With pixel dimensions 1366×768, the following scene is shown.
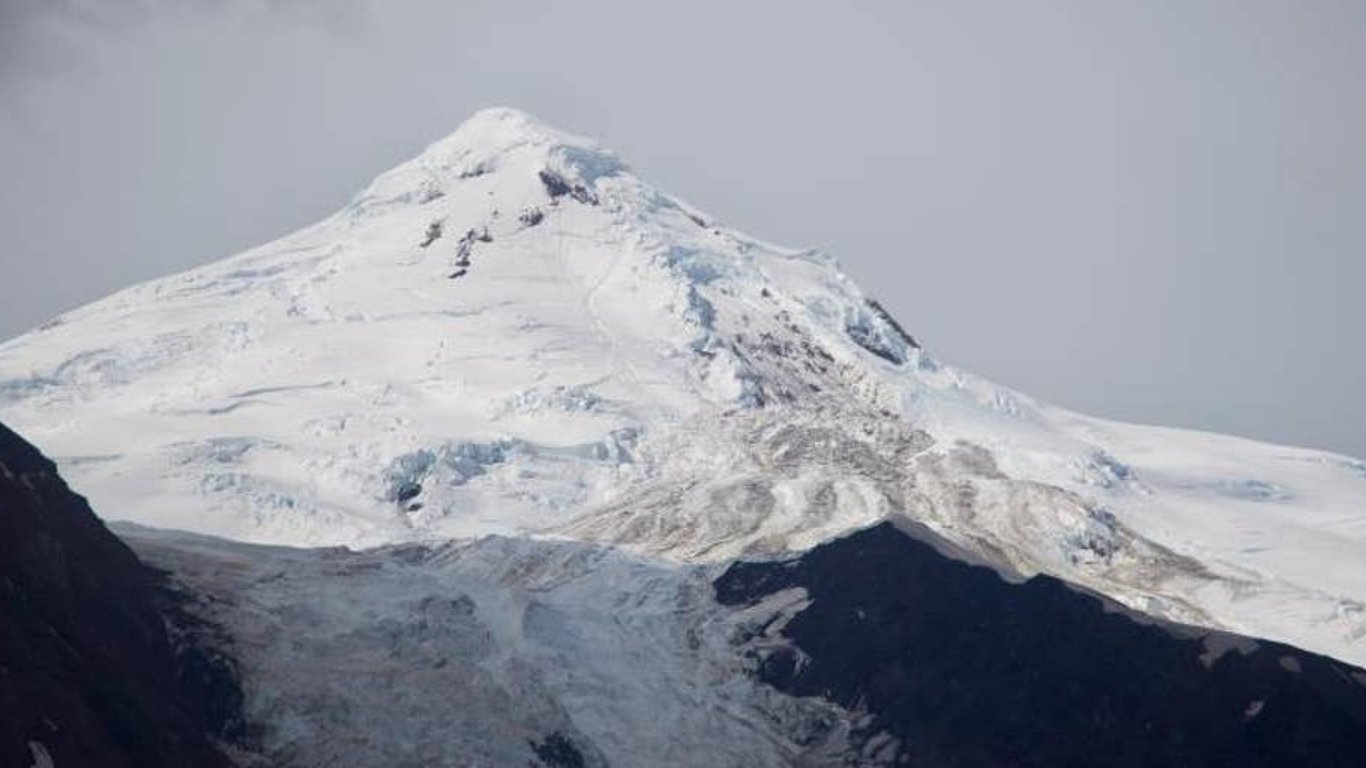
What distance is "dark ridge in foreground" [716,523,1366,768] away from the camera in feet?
547

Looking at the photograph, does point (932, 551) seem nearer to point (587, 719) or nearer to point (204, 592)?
point (587, 719)

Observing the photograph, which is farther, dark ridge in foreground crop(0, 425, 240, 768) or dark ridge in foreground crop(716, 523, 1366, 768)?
dark ridge in foreground crop(716, 523, 1366, 768)

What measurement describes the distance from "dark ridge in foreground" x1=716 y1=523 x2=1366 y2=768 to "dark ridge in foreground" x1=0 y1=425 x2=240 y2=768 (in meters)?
54.7

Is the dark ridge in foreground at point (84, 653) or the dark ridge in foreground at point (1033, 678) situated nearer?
the dark ridge in foreground at point (84, 653)

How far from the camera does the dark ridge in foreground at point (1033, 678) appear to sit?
6565 inches

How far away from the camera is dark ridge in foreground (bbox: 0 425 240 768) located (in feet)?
432

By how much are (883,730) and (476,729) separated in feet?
123

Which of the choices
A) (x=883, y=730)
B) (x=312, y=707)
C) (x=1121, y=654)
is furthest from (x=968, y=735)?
(x=312, y=707)

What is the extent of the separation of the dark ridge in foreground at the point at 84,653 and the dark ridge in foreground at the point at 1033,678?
54.7 metres

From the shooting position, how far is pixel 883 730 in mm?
171000

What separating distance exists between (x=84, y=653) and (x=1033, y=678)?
280 ft

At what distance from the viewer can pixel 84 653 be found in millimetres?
143000

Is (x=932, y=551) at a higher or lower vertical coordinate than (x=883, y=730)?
higher

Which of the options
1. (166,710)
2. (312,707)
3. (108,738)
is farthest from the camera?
(312,707)
